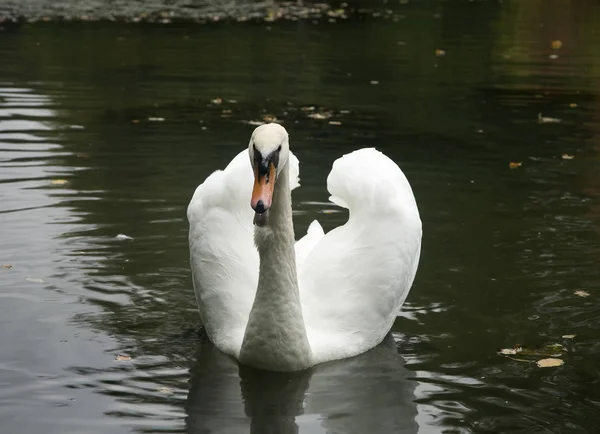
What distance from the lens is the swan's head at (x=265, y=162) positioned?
5.54m

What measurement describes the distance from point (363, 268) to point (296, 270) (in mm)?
450

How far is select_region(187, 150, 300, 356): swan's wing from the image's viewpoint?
6.62m

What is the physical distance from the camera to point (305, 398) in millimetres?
6137

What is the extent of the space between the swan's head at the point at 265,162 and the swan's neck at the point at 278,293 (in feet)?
1.10

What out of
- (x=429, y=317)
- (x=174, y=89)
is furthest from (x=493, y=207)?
(x=174, y=89)

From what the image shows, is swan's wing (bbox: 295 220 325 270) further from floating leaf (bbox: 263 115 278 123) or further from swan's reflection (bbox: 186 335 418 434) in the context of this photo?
floating leaf (bbox: 263 115 278 123)

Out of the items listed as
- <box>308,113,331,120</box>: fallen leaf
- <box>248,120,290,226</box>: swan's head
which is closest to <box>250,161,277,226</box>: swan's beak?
<box>248,120,290,226</box>: swan's head

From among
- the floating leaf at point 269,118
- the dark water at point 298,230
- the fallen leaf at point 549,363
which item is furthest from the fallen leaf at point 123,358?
the floating leaf at point 269,118

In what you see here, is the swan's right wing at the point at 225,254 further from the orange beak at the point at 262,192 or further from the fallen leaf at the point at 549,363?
the fallen leaf at the point at 549,363

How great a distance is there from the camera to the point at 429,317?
7.39 meters

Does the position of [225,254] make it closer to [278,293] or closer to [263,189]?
[278,293]

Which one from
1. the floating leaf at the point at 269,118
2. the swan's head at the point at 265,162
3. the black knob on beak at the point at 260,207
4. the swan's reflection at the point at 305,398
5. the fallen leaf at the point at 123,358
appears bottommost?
the floating leaf at the point at 269,118

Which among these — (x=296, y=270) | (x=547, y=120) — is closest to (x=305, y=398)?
(x=296, y=270)

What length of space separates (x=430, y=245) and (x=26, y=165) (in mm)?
4565
